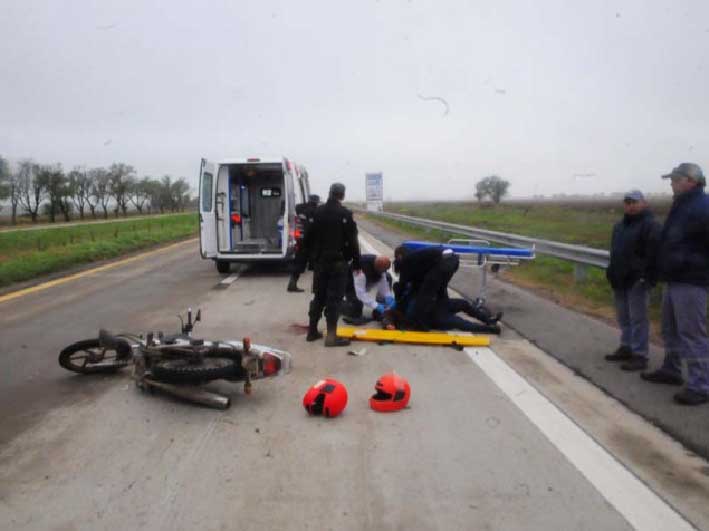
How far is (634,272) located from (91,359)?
516 centimetres

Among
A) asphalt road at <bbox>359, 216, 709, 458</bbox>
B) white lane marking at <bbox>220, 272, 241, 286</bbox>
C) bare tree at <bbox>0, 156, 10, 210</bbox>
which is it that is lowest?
white lane marking at <bbox>220, 272, 241, 286</bbox>

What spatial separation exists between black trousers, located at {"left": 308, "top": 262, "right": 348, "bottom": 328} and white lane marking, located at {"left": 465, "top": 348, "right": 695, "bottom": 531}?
2.04 meters

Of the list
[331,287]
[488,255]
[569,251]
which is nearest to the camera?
[331,287]

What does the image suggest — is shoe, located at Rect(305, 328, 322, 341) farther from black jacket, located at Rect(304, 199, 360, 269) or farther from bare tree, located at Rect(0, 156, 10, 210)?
bare tree, located at Rect(0, 156, 10, 210)

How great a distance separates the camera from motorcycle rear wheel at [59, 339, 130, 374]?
17.8 feet

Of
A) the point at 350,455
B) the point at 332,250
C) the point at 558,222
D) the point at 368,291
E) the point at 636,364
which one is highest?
the point at 332,250

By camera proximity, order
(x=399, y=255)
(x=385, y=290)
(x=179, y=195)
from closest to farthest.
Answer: (x=399, y=255)
(x=385, y=290)
(x=179, y=195)

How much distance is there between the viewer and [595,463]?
3604 millimetres

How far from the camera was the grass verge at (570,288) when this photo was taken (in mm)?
8516

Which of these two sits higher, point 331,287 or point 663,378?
point 331,287

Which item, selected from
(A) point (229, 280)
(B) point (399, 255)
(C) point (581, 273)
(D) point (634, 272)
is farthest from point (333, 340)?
(A) point (229, 280)

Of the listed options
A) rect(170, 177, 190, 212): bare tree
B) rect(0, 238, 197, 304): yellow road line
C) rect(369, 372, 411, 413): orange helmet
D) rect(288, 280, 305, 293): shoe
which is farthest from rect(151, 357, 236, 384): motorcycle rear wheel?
rect(170, 177, 190, 212): bare tree

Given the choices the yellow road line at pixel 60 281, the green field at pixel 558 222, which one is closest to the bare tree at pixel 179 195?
the green field at pixel 558 222

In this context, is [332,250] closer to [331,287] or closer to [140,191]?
[331,287]
